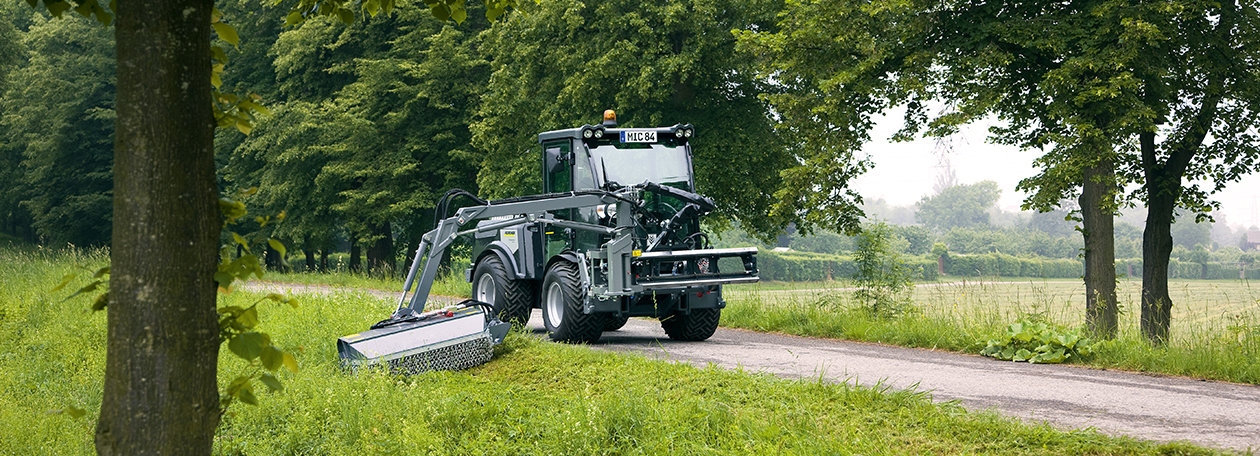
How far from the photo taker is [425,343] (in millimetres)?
10000

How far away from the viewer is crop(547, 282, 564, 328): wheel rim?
483 inches

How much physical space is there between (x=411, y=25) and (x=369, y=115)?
2.79 meters

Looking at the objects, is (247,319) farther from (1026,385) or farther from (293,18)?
(1026,385)

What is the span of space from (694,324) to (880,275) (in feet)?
12.2

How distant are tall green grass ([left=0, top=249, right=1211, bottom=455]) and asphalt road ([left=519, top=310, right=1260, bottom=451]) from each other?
0.62m

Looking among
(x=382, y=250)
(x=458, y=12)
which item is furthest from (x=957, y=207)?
(x=458, y=12)

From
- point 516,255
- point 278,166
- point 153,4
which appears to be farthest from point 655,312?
point 278,166

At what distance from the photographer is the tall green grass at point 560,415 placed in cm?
639

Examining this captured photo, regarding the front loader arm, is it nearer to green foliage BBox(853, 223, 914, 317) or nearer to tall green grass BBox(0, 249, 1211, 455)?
tall green grass BBox(0, 249, 1211, 455)

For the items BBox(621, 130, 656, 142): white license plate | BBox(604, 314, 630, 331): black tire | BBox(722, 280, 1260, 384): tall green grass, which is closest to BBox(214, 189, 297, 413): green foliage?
BBox(604, 314, 630, 331): black tire

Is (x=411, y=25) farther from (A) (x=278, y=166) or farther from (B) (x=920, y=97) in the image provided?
(B) (x=920, y=97)

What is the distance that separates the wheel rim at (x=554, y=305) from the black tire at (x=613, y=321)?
54 cm

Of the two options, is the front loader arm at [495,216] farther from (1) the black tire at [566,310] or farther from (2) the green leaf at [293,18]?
(2) the green leaf at [293,18]

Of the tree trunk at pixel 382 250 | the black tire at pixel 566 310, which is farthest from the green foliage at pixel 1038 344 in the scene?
the tree trunk at pixel 382 250
